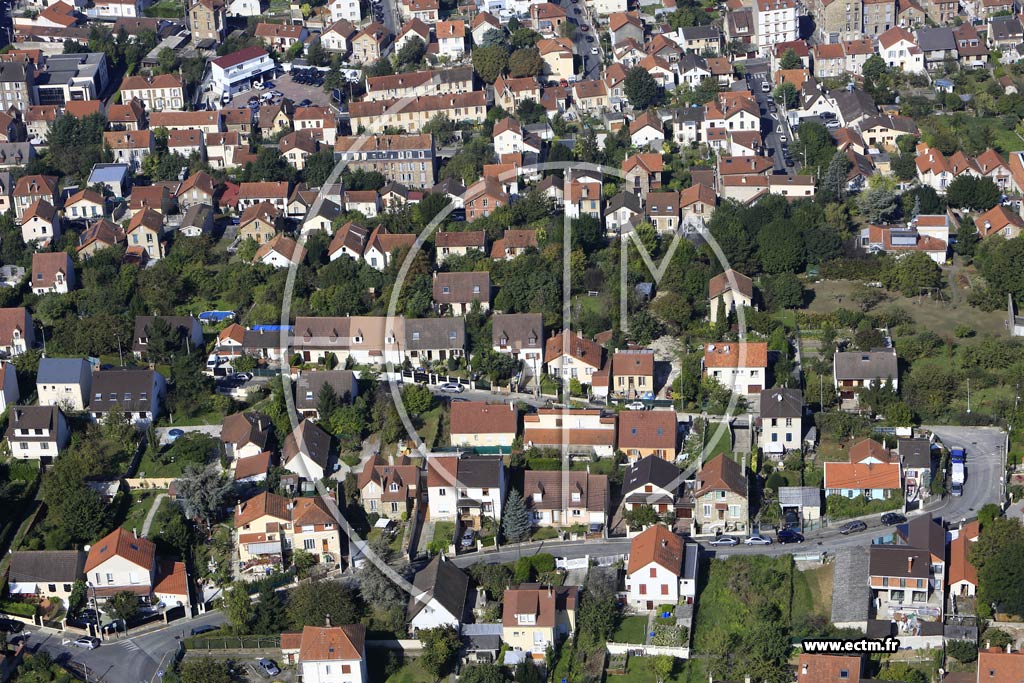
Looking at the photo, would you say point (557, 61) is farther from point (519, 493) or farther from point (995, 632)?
point (995, 632)

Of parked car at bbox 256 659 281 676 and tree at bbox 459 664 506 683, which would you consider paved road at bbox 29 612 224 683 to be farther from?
tree at bbox 459 664 506 683

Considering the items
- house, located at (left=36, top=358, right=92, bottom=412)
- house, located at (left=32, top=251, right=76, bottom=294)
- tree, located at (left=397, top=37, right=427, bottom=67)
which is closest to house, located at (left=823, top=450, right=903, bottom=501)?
house, located at (left=36, top=358, right=92, bottom=412)

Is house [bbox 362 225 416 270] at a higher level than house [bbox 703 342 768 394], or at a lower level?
higher

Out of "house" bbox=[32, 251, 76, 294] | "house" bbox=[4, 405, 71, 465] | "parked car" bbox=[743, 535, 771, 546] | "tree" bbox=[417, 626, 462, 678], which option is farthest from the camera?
"house" bbox=[32, 251, 76, 294]

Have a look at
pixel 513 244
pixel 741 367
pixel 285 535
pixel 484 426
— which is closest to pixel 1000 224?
pixel 741 367

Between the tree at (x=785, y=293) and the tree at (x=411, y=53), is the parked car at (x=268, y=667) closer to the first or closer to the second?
the tree at (x=785, y=293)

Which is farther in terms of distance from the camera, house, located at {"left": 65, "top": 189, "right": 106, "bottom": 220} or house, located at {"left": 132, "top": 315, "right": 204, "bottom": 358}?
house, located at {"left": 65, "top": 189, "right": 106, "bottom": 220}

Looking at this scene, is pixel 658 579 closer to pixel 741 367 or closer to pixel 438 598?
pixel 438 598
